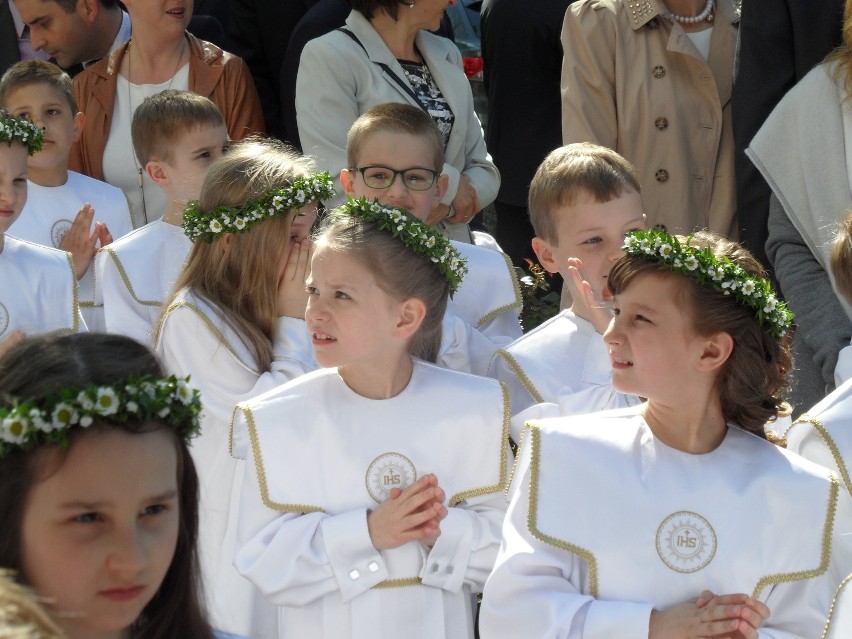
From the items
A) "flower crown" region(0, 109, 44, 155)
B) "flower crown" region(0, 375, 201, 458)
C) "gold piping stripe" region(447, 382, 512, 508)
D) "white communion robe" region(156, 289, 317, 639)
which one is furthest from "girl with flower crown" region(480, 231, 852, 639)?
"flower crown" region(0, 109, 44, 155)

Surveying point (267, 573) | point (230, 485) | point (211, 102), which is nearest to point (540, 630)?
point (267, 573)

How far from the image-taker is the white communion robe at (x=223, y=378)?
4.46 m

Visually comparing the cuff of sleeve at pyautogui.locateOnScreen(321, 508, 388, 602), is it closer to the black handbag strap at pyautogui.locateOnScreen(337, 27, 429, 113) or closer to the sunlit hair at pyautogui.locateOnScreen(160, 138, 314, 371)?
the sunlit hair at pyautogui.locateOnScreen(160, 138, 314, 371)

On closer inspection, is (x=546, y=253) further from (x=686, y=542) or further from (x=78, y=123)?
(x=78, y=123)

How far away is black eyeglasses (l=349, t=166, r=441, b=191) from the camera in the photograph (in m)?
5.09

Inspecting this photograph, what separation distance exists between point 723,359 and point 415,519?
3.11 ft

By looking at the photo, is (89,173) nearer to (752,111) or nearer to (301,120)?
(301,120)

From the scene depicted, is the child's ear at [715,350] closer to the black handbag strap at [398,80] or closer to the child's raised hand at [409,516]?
the child's raised hand at [409,516]

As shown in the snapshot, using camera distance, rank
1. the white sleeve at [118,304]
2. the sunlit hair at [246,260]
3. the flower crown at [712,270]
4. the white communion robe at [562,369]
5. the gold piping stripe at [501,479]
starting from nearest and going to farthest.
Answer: the flower crown at [712,270] < the gold piping stripe at [501,479] < the white communion robe at [562,369] < the sunlit hair at [246,260] < the white sleeve at [118,304]

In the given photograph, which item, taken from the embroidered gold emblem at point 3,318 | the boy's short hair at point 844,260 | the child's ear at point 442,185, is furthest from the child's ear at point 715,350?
the embroidered gold emblem at point 3,318

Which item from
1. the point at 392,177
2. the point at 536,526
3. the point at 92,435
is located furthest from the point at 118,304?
the point at 92,435

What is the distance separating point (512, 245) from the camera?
7.05 meters

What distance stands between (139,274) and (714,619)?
3.14m

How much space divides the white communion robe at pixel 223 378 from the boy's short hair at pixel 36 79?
211cm
